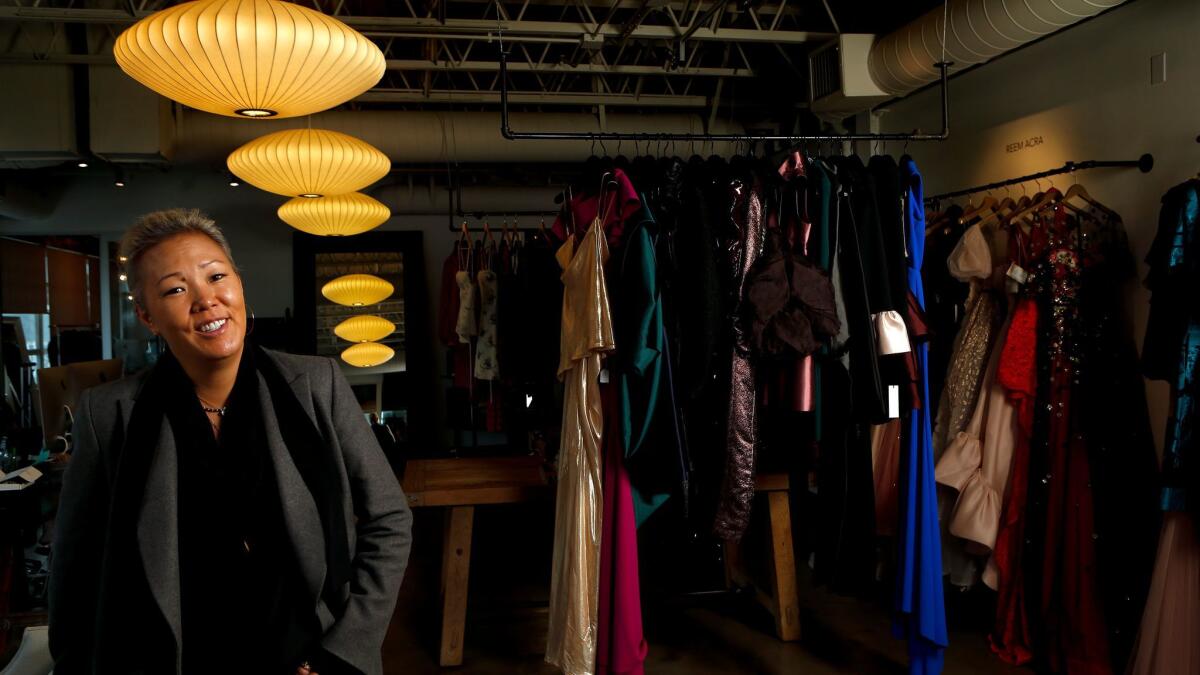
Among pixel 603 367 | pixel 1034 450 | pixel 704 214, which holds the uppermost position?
pixel 704 214

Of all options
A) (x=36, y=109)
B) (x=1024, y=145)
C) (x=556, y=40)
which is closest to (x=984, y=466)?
(x=1024, y=145)

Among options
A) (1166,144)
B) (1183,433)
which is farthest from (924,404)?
(1166,144)

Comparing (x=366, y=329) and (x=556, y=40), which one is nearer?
(x=556, y=40)

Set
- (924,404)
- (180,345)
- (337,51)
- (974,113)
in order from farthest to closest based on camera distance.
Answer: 1. (974,113)
2. (924,404)
3. (337,51)
4. (180,345)

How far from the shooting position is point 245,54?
7.75ft

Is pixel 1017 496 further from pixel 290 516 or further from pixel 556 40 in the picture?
pixel 556 40

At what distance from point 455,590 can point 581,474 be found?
937 millimetres

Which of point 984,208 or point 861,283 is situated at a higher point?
point 984,208

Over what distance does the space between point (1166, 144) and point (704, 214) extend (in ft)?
6.64

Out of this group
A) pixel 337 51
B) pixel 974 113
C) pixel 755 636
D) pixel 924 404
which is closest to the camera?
pixel 337 51

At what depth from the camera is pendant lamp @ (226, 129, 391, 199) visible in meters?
3.55

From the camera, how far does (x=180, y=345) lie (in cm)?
140

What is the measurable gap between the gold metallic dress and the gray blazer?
1.13 meters

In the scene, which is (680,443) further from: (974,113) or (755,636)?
(974,113)
